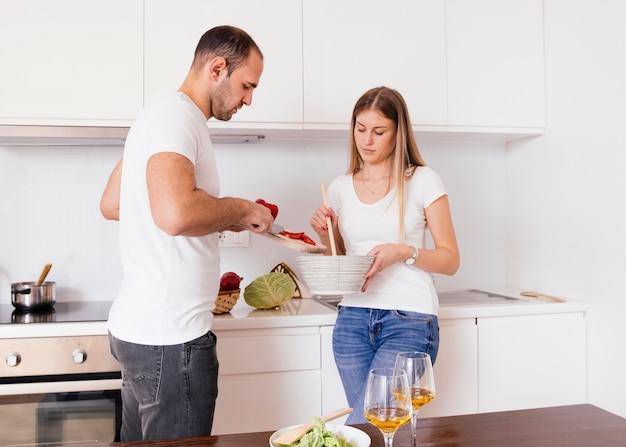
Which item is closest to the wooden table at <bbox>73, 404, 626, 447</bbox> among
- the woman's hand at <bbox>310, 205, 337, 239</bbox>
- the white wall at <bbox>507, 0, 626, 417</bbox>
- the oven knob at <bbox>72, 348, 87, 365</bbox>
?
the woman's hand at <bbox>310, 205, 337, 239</bbox>

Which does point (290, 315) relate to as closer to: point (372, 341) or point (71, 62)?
point (372, 341)

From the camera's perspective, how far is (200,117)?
4.42 ft

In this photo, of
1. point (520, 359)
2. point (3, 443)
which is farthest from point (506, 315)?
point (3, 443)

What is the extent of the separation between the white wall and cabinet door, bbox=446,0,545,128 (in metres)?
0.05

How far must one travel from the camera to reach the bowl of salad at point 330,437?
0.88 meters

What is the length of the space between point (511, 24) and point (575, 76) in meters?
0.34

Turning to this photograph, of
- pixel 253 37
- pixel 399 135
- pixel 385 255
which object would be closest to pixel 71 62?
pixel 253 37

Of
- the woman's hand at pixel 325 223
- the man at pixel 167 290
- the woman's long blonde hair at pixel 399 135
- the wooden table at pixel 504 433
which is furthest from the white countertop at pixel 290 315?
the wooden table at pixel 504 433

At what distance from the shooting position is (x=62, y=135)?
6.94 ft

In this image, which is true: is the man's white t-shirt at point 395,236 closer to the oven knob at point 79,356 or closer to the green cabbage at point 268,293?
the green cabbage at point 268,293

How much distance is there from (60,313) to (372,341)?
3.56 feet

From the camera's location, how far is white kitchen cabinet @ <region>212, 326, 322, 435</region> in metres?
2.00

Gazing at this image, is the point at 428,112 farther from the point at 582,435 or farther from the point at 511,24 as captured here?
the point at 582,435

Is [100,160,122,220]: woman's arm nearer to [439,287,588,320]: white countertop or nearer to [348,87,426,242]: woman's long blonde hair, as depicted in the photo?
[348,87,426,242]: woman's long blonde hair
